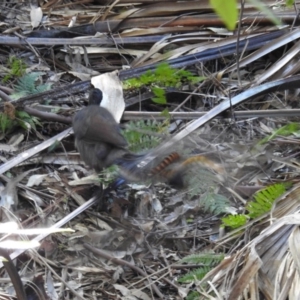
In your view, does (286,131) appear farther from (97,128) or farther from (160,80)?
(97,128)

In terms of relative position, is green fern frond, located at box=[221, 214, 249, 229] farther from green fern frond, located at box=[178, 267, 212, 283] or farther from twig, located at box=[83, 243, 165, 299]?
twig, located at box=[83, 243, 165, 299]

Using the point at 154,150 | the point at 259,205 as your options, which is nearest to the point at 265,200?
the point at 259,205

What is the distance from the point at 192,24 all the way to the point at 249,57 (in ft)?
1.96

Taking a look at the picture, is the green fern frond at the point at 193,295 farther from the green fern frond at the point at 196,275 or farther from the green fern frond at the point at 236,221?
the green fern frond at the point at 236,221

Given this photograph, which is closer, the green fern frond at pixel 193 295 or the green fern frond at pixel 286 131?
the green fern frond at pixel 193 295

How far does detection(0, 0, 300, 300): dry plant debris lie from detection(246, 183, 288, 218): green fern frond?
91 millimetres

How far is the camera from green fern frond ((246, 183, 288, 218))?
3588 millimetres

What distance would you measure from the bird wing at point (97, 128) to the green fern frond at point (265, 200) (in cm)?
86

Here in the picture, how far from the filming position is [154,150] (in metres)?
3.93

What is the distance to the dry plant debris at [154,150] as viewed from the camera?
3504 mm

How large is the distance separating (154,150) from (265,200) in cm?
70

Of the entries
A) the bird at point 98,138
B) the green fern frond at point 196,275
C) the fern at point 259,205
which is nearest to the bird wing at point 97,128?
the bird at point 98,138

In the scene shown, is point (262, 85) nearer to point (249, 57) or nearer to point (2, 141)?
point (249, 57)

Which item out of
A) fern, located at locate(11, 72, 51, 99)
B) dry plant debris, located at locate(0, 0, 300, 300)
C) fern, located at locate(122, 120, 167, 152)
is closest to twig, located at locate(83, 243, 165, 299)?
dry plant debris, located at locate(0, 0, 300, 300)
